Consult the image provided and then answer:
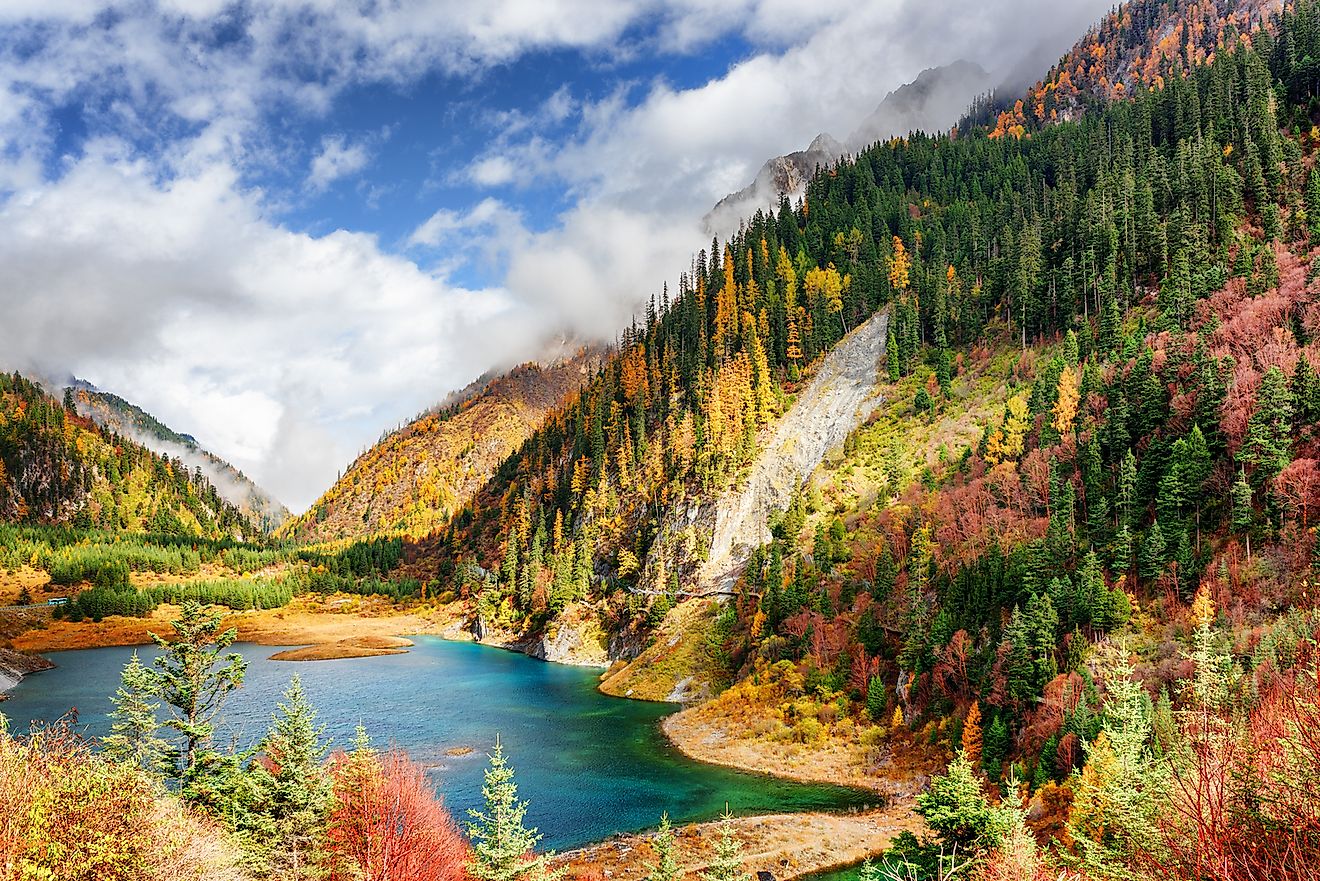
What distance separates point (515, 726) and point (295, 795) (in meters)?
59.3

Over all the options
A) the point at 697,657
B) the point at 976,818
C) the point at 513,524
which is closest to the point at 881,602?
the point at 697,657

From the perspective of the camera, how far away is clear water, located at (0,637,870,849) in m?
58.8

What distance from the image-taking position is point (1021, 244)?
404ft

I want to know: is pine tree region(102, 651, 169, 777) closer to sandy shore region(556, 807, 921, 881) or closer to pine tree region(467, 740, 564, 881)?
pine tree region(467, 740, 564, 881)

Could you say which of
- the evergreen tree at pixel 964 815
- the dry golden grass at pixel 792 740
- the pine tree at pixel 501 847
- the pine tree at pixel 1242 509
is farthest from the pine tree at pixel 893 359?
the pine tree at pixel 501 847

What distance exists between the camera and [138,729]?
1366 inches

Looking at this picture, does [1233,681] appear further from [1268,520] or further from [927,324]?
[927,324]

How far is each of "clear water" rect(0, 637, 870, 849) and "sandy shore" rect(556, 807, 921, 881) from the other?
10.5 feet

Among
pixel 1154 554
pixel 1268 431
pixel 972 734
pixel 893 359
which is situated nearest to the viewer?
pixel 1268 431

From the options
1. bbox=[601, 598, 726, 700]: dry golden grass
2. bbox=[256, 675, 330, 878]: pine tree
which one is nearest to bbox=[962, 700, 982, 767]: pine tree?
bbox=[601, 598, 726, 700]: dry golden grass

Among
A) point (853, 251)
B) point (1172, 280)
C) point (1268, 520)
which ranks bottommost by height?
point (1268, 520)

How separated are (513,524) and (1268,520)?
554 ft

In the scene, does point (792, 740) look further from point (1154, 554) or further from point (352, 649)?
point (352, 649)

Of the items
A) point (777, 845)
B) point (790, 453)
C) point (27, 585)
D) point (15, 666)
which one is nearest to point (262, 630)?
point (15, 666)
